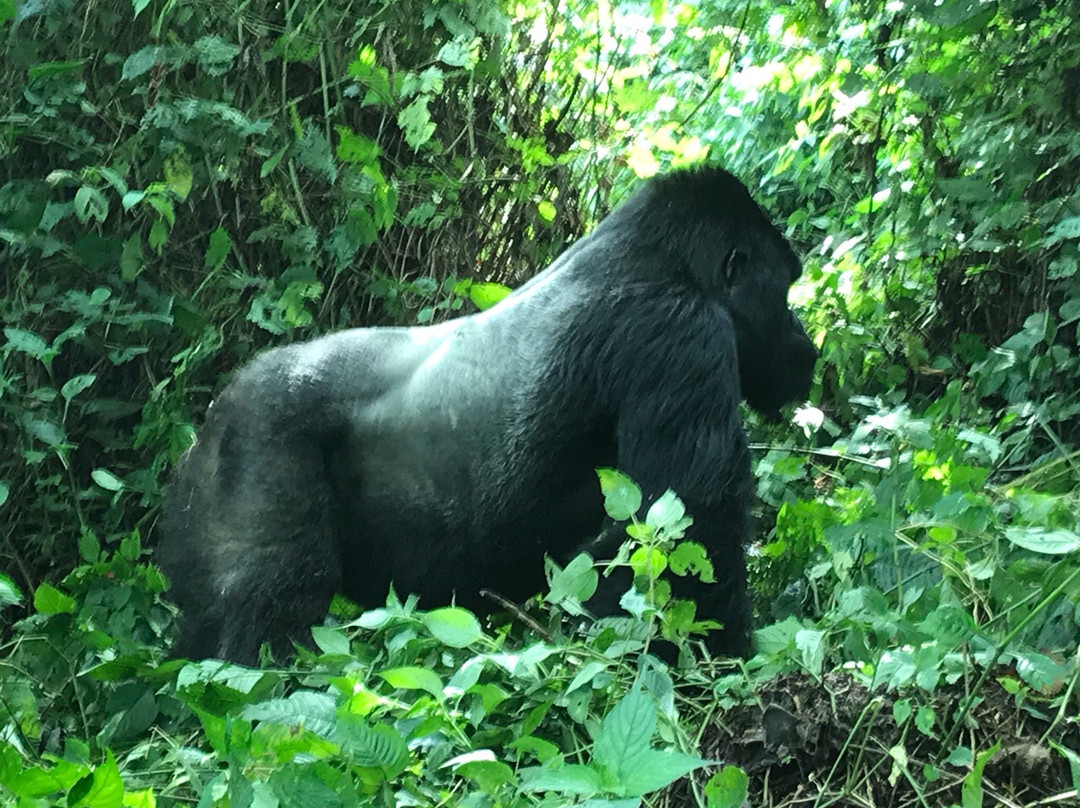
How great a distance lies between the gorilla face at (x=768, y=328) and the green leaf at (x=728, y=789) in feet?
4.16

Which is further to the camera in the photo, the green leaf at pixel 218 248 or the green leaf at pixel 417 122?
the green leaf at pixel 417 122

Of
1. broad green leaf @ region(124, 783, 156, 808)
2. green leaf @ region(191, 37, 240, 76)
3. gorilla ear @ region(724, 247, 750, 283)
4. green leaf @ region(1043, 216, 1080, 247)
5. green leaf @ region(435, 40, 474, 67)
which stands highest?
green leaf @ region(191, 37, 240, 76)

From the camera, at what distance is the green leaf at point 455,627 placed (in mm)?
1538

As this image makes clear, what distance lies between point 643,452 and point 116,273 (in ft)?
4.78

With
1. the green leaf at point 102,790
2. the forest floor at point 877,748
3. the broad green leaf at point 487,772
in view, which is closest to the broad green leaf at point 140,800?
the green leaf at point 102,790

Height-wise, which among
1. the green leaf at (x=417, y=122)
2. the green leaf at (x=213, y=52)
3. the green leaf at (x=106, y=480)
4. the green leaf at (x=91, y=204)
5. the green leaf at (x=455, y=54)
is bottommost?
the green leaf at (x=106, y=480)

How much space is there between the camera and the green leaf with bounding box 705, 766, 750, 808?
1.38m

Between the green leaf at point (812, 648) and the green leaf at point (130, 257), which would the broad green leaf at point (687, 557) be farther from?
the green leaf at point (130, 257)

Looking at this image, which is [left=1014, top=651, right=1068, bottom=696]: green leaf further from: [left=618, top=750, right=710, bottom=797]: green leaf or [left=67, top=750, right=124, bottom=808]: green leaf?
[left=67, top=750, right=124, bottom=808]: green leaf

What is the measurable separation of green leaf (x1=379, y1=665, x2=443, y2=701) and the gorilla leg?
A: 32.2 inches

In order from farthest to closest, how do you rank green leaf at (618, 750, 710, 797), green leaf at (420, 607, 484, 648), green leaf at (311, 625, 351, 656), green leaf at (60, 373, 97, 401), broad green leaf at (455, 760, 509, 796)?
1. green leaf at (60, 373, 97, 401)
2. green leaf at (311, 625, 351, 656)
3. green leaf at (420, 607, 484, 648)
4. broad green leaf at (455, 760, 509, 796)
5. green leaf at (618, 750, 710, 797)

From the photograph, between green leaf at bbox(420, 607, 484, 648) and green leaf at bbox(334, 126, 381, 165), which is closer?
green leaf at bbox(420, 607, 484, 648)

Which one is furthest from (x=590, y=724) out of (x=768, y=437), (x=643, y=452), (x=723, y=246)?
(x=768, y=437)

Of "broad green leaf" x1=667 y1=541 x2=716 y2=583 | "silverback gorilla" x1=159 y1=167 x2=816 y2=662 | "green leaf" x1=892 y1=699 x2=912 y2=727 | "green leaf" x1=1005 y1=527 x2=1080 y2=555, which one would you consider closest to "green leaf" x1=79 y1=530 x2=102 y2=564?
"silverback gorilla" x1=159 y1=167 x2=816 y2=662
